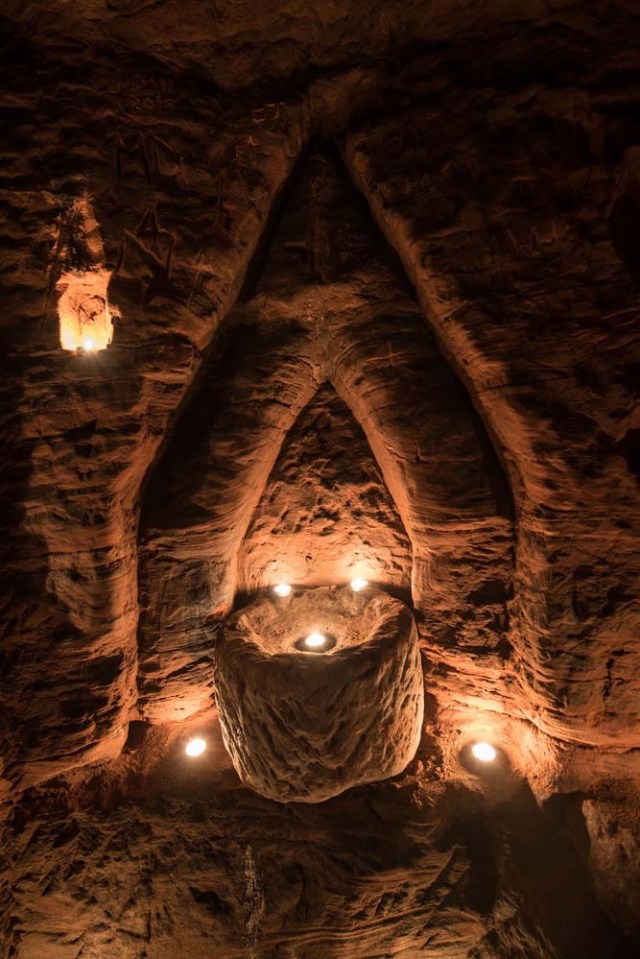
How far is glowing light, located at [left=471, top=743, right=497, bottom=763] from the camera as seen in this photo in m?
3.58

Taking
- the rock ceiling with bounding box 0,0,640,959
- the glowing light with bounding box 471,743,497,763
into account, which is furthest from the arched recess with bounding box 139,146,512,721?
the glowing light with bounding box 471,743,497,763

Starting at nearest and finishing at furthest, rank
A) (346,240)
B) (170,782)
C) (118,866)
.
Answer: (118,866) → (346,240) → (170,782)

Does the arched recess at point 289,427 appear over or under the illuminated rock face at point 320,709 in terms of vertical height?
over

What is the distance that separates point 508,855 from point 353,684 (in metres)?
1.57

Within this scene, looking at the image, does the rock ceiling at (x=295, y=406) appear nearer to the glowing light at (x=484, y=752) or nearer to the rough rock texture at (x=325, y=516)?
the glowing light at (x=484, y=752)

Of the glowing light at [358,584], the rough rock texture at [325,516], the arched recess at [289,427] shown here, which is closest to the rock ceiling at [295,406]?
the arched recess at [289,427]

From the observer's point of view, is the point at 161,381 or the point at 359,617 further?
the point at 359,617

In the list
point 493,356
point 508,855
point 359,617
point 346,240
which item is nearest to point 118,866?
point 359,617

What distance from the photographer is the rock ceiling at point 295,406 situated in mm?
2742

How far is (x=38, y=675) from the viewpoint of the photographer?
10.1 feet

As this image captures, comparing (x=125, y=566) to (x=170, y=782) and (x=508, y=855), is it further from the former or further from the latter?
(x=508, y=855)

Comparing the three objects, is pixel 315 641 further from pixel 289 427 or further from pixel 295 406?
pixel 295 406

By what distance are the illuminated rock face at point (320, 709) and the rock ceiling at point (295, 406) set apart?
46cm

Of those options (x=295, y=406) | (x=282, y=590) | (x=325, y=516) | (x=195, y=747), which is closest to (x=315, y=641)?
(x=282, y=590)
